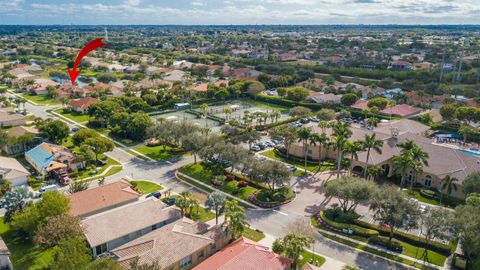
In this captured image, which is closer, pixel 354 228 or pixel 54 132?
pixel 354 228

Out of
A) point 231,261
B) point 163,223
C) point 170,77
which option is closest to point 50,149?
point 163,223

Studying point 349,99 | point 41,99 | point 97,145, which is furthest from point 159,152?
point 41,99

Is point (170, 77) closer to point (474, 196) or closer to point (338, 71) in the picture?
point (338, 71)

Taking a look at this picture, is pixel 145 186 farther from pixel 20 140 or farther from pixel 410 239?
pixel 410 239

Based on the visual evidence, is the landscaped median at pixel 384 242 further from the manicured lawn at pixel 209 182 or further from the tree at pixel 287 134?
the tree at pixel 287 134

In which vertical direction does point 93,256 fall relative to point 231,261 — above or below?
below

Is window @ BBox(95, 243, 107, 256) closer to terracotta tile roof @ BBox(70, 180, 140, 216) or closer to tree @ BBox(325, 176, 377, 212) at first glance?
terracotta tile roof @ BBox(70, 180, 140, 216)

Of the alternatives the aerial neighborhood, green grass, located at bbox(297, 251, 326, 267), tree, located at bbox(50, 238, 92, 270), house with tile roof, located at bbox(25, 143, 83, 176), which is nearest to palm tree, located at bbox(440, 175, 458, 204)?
the aerial neighborhood
